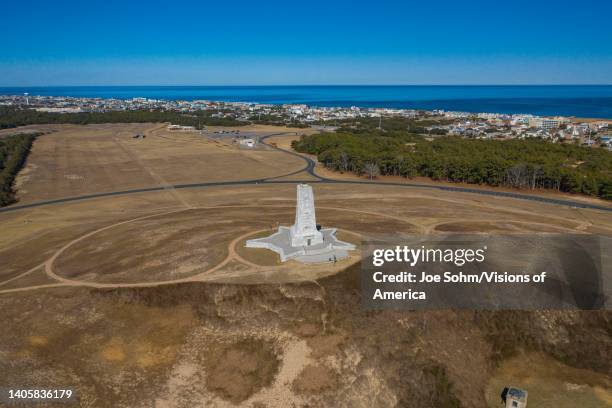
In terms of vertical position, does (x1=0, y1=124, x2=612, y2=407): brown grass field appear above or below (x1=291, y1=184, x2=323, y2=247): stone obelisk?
below

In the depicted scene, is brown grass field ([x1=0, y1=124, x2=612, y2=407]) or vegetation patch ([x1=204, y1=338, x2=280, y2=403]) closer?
vegetation patch ([x1=204, y1=338, x2=280, y2=403])

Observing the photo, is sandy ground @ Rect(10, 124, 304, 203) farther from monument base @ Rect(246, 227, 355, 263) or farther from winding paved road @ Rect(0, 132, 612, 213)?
monument base @ Rect(246, 227, 355, 263)

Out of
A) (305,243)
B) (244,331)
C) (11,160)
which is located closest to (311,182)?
(305,243)

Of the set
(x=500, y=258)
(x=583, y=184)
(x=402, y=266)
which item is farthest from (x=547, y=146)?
(x=402, y=266)

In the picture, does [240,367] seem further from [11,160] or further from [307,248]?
[11,160]

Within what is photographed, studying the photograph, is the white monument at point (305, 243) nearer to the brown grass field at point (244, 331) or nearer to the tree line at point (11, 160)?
the brown grass field at point (244, 331)

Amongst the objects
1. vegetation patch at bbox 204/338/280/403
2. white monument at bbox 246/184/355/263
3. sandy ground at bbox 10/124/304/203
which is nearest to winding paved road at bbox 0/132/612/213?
sandy ground at bbox 10/124/304/203

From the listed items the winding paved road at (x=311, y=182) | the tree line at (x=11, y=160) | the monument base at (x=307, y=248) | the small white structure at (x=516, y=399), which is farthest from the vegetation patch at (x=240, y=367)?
the tree line at (x=11, y=160)

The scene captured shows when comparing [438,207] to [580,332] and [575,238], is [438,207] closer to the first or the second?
[575,238]
